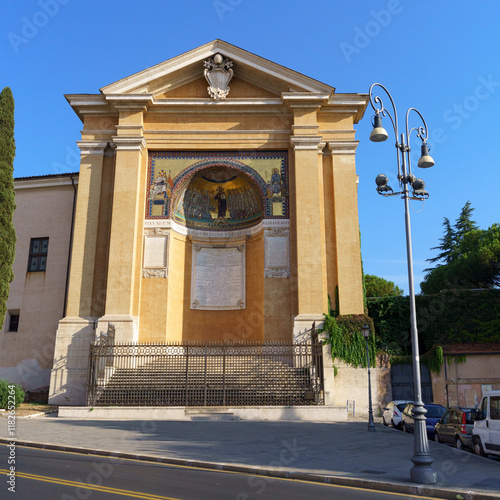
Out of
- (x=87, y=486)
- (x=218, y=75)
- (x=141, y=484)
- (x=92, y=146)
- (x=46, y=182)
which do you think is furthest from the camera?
(x=46, y=182)

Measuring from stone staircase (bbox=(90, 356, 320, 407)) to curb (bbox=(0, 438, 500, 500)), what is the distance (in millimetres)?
7150

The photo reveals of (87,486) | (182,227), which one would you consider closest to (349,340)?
(182,227)

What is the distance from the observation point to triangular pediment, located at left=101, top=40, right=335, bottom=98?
2409 cm

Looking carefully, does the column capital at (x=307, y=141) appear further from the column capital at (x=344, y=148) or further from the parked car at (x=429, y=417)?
the parked car at (x=429, y=417)

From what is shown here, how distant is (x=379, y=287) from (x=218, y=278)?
31.7m

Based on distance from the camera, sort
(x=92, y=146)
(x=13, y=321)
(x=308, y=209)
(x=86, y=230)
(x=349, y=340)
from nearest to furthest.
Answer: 1. (x=349, y=340)
2. (x=308, y=209)
3. (x=86, y=230)
4. (x=92, y=146)
5. (x=13, y=321)

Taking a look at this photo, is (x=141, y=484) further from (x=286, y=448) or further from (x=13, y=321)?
(x=13, y=321)

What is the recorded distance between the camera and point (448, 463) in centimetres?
992

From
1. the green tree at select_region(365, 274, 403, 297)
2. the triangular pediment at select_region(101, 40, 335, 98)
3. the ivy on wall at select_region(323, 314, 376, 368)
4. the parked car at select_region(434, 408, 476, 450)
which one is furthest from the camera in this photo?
the green tree at select_region(365, 274, 403, 297)

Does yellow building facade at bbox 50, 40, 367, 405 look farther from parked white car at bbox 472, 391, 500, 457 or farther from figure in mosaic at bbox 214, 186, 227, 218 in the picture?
parked white car at bbox 472, 391, 500, 457

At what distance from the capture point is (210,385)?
60.3 ft

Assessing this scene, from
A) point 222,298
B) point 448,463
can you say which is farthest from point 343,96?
point 448,463

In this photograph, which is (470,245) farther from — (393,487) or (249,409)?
(393,487)

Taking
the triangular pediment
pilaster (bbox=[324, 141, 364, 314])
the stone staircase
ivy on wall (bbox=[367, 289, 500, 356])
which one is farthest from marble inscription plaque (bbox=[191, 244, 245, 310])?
ivy on wall (bbox=[367, 289, 500, 356])
